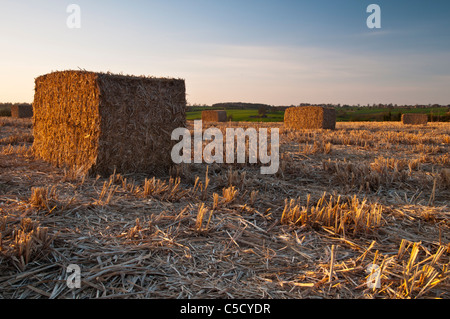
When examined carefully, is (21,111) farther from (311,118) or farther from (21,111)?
(311,118)

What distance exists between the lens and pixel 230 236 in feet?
9.75

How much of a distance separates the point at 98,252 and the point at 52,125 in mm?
4675

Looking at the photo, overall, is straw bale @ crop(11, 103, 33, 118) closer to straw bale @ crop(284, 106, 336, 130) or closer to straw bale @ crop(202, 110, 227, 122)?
straw bale @ crop(202, 110, 227, 122)

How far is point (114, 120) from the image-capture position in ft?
17.0

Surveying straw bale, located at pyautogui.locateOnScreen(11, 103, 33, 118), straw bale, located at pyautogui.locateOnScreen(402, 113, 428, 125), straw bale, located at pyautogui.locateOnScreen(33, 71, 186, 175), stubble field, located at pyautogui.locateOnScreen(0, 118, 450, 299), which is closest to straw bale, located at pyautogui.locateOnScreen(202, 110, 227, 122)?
straw bale, located at pyautogui.locateOnScreen(11, 103, 33, 118)

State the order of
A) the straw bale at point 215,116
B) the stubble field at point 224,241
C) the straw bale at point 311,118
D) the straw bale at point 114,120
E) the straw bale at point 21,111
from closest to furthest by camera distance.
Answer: the stubble field at point 224,241 < the straw bale at point 114,120 < the straw bale at point 311,118 < the straw bale at point 21,111 < the straw bale at point 215,116

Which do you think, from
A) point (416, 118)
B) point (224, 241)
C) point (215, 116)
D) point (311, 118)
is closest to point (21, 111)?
point (215, 116)

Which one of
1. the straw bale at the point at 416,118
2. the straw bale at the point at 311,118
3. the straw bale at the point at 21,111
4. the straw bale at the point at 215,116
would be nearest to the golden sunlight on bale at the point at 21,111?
the straw bale at the point at 21,111

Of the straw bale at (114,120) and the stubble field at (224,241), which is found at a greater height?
the straw bale at (114,120)

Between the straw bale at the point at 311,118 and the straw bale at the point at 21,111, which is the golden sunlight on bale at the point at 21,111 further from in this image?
the straw bale at the point at 311,118

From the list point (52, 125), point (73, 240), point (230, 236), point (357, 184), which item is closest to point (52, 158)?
point (52, 125)

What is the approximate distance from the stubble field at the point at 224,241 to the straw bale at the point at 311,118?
36.2 ft

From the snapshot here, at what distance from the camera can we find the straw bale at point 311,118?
15.6m
